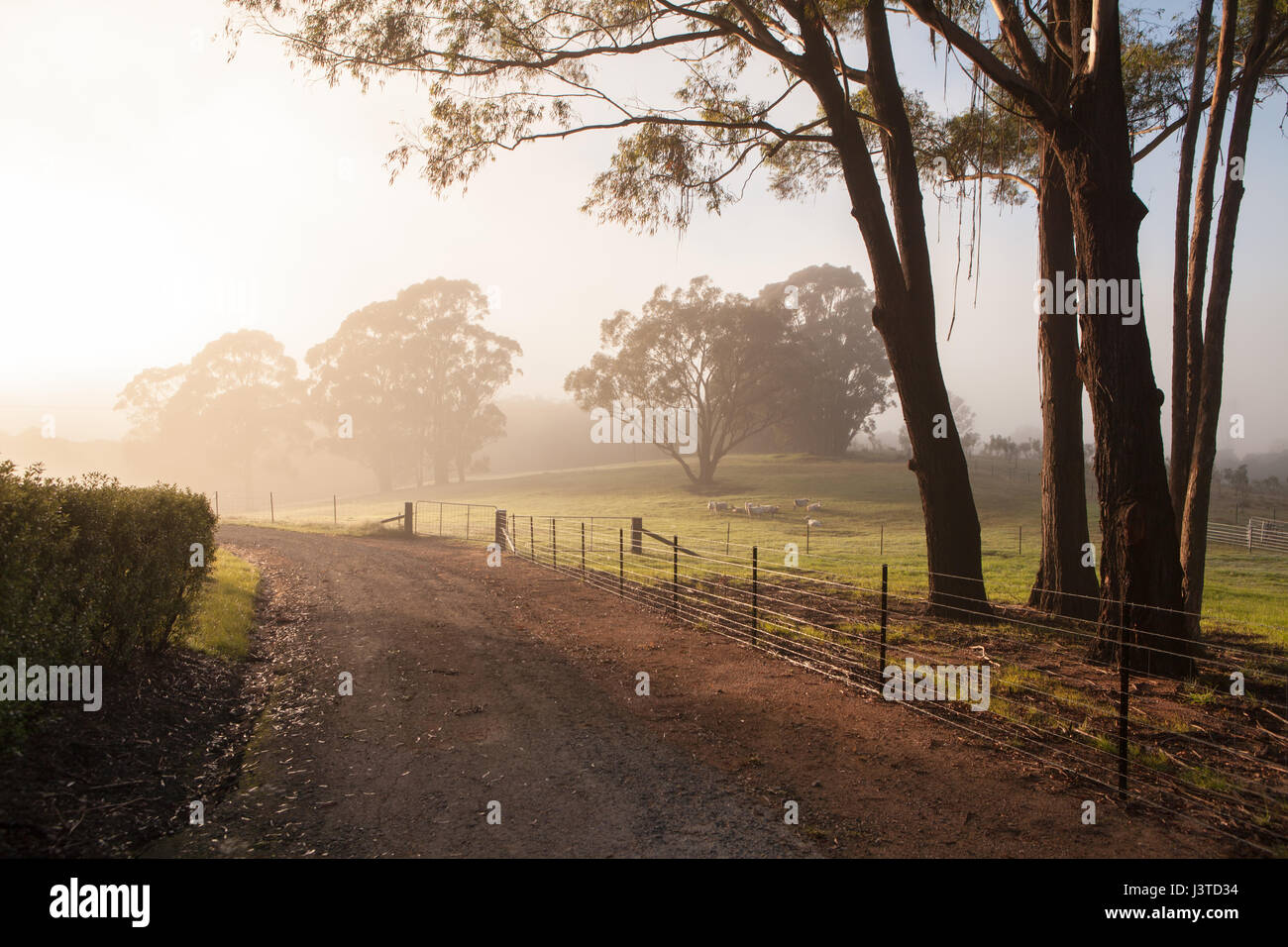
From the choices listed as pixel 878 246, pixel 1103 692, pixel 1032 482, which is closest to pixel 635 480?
pixel 1032 482

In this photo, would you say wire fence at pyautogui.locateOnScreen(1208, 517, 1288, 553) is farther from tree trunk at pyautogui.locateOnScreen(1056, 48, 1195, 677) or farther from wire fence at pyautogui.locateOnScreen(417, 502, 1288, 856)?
tree trunk at pyautogui.locateOnScreen(1056, 48, 1195, 677)

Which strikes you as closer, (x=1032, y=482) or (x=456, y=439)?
(x=1032, y=482)

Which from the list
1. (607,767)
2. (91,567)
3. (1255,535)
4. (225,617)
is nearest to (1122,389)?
(607,767)

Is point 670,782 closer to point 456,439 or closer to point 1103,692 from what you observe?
point 1103,692

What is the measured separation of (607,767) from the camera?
18.1 ft

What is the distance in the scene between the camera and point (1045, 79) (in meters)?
8.66

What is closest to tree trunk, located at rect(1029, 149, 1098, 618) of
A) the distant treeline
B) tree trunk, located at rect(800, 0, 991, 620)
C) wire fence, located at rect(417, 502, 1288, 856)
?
wire fence, located at rect(417, 502, 1288, 856)

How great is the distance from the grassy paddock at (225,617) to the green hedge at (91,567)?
66 cm

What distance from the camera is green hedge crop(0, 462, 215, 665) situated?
4.79 meters

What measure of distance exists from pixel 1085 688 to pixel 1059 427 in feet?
16.6

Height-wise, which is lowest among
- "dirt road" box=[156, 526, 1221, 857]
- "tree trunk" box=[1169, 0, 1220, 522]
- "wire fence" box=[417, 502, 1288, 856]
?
"dirt road" box=[156, 526, 1221, 857]

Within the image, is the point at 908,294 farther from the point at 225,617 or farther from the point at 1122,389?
the point at 225,617

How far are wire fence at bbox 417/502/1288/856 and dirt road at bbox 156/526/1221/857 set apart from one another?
318mm
